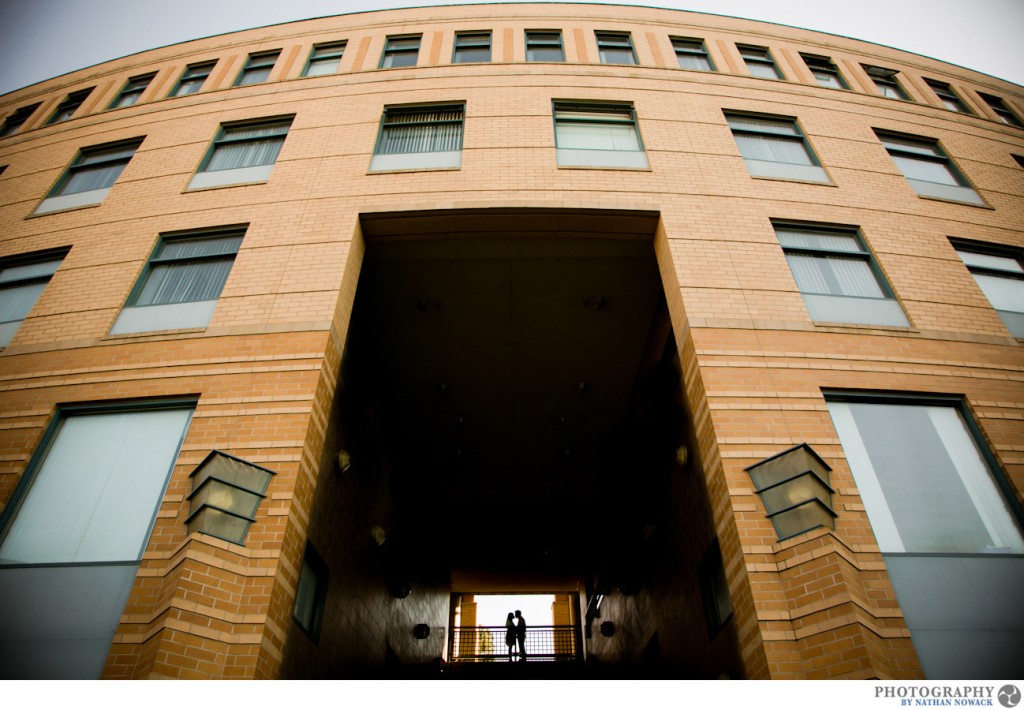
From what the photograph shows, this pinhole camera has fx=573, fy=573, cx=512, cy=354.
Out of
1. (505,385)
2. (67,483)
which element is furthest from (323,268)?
(505,385)

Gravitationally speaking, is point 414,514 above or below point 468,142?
below

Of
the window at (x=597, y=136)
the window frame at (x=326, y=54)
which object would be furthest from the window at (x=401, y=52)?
the window at (x=597, y=136)

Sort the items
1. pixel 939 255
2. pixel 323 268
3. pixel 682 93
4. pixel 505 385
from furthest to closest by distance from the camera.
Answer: pixel 505 385
pixel 682 93
pixel 939 255
pixel 323 268

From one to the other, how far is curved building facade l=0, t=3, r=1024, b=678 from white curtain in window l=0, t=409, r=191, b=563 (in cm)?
5

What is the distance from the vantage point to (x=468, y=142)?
10891 millimetres

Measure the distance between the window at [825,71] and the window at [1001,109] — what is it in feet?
14.3

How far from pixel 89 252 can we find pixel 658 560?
12.7 meters

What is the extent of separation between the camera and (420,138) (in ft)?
37.8

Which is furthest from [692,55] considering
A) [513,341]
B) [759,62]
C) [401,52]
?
[513,341]

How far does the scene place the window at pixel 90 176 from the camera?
11578mm

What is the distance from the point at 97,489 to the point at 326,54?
11.9 meters

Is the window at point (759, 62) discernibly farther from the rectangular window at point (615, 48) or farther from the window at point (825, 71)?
the rectangular window at point (615, 48)

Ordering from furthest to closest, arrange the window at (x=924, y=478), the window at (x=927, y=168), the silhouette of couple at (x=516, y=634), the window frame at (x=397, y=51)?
the silhouette of couple at (x=516, y=634)
the window frame at (x=397, y=51)
the window at (x=927, y=168)
the window at (x=924, y=478)

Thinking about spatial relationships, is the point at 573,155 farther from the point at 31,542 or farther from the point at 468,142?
the point at 31,542
